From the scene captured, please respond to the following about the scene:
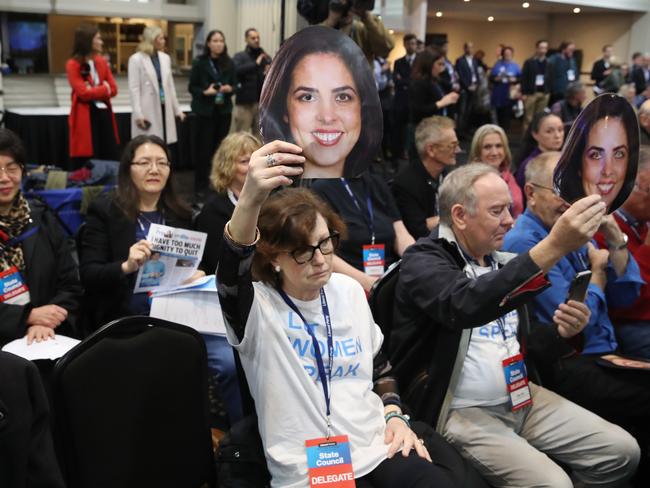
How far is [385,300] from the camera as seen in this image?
7.42 ft

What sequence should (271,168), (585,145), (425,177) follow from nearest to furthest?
1. (271,168)
2. (585,145)
3. (425,177)

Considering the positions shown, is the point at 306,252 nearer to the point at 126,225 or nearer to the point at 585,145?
the point at 585,145

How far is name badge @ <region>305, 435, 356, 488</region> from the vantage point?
1688 mm

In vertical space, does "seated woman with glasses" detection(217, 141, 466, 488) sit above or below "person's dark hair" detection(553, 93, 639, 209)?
below

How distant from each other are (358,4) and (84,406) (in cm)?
175

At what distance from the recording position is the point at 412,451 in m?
1.83

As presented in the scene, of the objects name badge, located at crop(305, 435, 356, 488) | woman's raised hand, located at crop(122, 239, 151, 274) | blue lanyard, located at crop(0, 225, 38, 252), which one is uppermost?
blue lanyard, located at crop(0, 225, 38, 252)

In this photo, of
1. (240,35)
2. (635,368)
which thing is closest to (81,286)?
(635,368)

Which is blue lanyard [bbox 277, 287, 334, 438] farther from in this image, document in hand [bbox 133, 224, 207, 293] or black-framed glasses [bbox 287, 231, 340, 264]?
document in hand [bbox 133, 224, 207, 293]

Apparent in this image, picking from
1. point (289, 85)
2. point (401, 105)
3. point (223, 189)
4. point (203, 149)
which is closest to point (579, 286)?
point (289, 85)

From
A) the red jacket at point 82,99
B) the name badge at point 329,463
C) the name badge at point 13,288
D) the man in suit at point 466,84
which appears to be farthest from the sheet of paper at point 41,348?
the man in suit at point 466,84

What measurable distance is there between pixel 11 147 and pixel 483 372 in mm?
1917

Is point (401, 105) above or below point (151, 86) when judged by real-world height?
below

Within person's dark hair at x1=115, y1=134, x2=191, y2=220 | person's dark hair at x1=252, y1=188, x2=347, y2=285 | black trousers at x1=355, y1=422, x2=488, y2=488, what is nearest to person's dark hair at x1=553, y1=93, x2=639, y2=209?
person's dark hair at x1=252, y1=188, x2=347, y2=285
